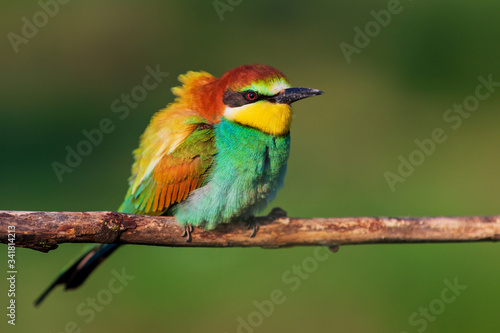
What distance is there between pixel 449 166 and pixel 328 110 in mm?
1018

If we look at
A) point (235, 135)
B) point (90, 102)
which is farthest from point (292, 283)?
point (90, 102)

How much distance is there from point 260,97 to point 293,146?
2.10m

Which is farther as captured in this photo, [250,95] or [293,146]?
[293,146]

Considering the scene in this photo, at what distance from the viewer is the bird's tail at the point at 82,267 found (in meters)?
2.44

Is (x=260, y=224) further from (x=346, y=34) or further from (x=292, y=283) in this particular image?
(x=346, y=34)

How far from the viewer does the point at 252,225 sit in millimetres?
2400

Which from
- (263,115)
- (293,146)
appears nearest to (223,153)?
(263,115)

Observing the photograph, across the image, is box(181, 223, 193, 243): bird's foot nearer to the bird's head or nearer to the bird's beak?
the bird's head

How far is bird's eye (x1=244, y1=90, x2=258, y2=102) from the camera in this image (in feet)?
7.54

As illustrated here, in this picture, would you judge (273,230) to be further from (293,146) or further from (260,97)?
(293,146)

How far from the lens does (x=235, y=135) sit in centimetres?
233

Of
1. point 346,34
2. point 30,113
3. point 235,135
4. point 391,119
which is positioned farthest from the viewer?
point 346,34

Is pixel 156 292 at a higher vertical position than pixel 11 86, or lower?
lower

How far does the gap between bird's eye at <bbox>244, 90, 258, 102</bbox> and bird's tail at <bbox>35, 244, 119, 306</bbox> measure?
2.65 feet
